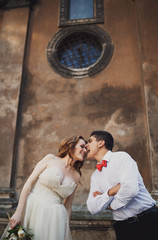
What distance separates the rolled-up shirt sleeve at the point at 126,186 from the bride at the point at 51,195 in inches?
28.4

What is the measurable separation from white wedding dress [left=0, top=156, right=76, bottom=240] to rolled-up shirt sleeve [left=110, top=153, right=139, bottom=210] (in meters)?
0.71

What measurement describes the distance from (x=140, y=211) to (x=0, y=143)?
4.31m

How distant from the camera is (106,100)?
5824 mm

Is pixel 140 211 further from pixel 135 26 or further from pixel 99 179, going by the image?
pixel 135 26

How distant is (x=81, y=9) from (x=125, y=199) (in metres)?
7.00

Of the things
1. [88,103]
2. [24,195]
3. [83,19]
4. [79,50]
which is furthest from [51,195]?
[83,19]

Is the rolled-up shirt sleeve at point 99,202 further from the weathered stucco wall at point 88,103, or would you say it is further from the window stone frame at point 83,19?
the window stone frame at point 83,19

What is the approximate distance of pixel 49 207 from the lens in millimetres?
2531

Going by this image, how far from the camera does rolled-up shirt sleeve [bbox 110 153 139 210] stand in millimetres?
2051

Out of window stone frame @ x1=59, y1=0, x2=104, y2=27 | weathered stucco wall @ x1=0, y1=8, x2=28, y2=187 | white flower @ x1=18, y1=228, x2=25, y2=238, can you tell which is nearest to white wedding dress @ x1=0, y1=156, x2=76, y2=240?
white flower @ x1=18, y1=228, x2=25, y2=238

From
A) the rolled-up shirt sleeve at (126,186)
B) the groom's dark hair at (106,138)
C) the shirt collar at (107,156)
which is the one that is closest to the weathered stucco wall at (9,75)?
the groom's dark hair at (106,138)

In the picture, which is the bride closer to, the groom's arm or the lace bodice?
the lace bodice

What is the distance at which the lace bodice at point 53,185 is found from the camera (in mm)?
2622

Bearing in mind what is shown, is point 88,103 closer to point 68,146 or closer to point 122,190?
point 68,146
